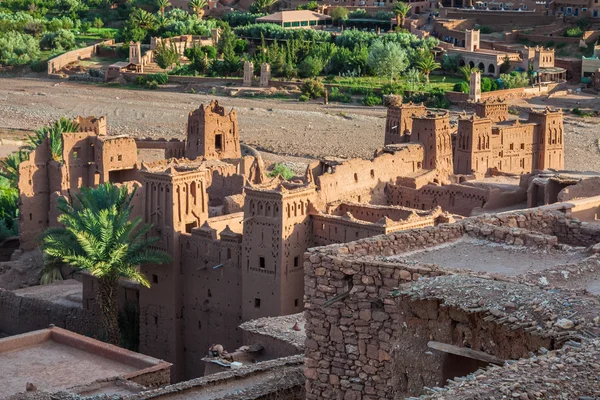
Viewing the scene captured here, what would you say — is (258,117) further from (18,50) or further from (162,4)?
(162,4)

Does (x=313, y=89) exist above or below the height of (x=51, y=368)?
above

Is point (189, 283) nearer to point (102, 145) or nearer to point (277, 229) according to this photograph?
point (277, 229)

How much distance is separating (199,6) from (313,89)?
97.1 feet

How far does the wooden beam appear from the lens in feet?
31.4

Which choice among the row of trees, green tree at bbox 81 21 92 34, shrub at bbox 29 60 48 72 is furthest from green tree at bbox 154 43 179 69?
the row of trees

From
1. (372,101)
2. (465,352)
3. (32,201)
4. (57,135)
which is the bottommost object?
(32,201)

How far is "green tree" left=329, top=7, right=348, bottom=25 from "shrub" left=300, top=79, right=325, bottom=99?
70.3 ft

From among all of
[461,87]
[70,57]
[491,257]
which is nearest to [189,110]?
[461,87]

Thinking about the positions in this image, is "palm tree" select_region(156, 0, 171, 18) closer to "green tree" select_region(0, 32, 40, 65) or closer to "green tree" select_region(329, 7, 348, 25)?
"green tree" select_region(329, 7, 348, 25)

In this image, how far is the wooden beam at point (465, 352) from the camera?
9586mm

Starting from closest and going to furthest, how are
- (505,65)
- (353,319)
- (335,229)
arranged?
(353,319) → (335,229) → (505,65)

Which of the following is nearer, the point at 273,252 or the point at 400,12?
the point at 273,252

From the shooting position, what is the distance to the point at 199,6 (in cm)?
9612

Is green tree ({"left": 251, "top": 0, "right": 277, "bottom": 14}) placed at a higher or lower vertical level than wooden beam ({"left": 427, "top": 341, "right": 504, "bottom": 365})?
higher
